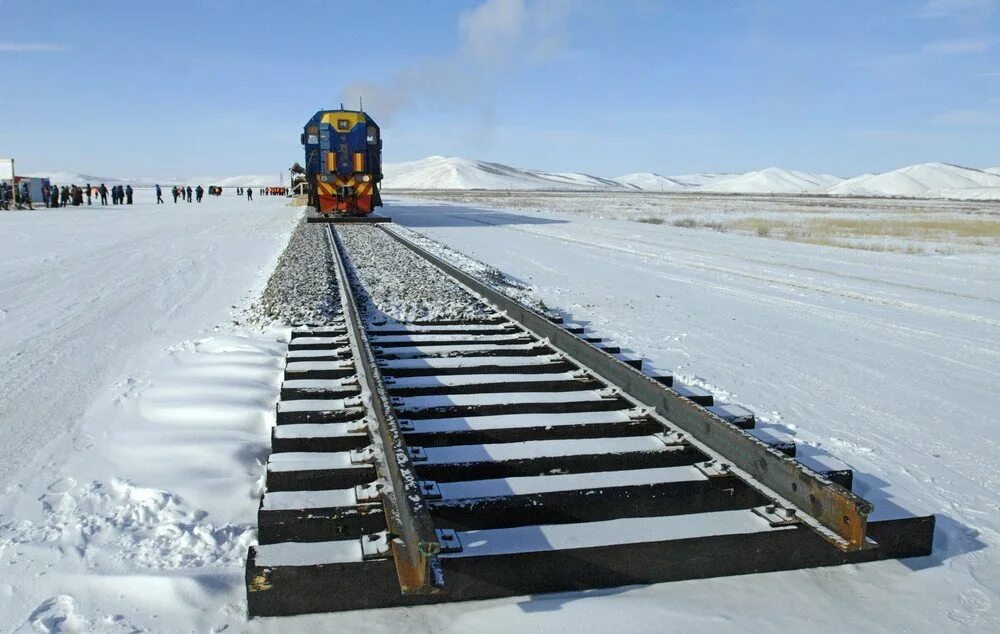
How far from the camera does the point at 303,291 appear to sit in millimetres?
10266

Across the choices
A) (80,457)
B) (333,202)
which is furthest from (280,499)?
(333,202)

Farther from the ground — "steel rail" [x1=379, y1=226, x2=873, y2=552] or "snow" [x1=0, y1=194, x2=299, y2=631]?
"steel rail" [x1=379, y1=226, x2=873, y2=552]

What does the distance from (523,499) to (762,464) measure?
1.17m

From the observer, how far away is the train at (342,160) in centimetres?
2569

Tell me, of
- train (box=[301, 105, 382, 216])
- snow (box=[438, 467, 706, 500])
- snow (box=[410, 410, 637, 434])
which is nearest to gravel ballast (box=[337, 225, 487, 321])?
snow (box=[410, 410, 637, 434])

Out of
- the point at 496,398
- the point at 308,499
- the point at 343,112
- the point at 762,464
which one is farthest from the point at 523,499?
the point at 343,112

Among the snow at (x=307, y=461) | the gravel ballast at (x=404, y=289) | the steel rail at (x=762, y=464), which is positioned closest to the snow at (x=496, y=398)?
the steel rail at (x=762, y=464)

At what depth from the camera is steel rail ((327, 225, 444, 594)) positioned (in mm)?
2795

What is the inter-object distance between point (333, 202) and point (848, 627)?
25.1m

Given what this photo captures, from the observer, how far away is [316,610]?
2957 mm

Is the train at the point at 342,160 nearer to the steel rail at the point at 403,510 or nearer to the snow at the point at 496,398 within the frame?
the snow at the point at 496,398

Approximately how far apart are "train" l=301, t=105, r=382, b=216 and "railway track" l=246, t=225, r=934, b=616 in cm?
2150

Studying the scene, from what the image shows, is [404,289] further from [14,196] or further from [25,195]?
[25,195]

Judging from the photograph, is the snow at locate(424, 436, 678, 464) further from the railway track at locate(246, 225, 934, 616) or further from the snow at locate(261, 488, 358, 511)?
the snow at locate(261, 488, 358, 511)
